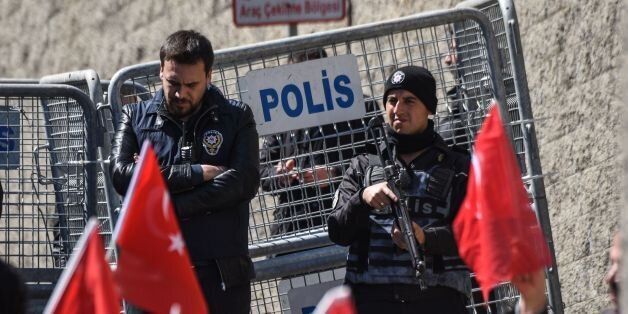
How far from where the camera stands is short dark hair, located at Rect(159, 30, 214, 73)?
6.33 m

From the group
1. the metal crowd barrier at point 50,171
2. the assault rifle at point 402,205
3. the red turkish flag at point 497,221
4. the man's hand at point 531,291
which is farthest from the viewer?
the metal crowd barrier at point 50,171

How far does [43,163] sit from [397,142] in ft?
6.52

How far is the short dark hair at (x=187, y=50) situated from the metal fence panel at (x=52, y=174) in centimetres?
101

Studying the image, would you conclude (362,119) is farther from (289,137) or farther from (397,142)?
(397,142)

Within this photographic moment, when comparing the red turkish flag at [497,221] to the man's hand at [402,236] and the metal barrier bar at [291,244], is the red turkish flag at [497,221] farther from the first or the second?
the metal barrier bar at [291,244]

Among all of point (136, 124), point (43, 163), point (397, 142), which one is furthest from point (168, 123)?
point (43, 163)

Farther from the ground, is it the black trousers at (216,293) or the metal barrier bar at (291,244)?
the metal barrier bar at (291,244)

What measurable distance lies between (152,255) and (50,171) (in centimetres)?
269

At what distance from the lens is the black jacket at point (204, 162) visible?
623 cm

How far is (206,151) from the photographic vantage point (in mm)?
6352

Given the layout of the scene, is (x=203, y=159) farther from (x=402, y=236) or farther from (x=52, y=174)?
(x=52, y=174)

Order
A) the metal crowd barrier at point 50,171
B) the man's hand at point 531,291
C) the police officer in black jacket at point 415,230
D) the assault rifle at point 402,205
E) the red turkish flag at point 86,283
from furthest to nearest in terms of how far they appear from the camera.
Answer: the metal crowd barrier at point 50,171 → the police officer in black jacket at point 415,230 → the assault rifle at point 402,205 → the red turkish flag at point 86,283 → the man's hand at point 531,291

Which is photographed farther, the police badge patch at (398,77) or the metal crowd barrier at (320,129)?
the metal crowd barrier at (320,129)

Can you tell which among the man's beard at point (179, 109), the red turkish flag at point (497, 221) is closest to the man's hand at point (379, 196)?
the man's beard at point (179, 109)
